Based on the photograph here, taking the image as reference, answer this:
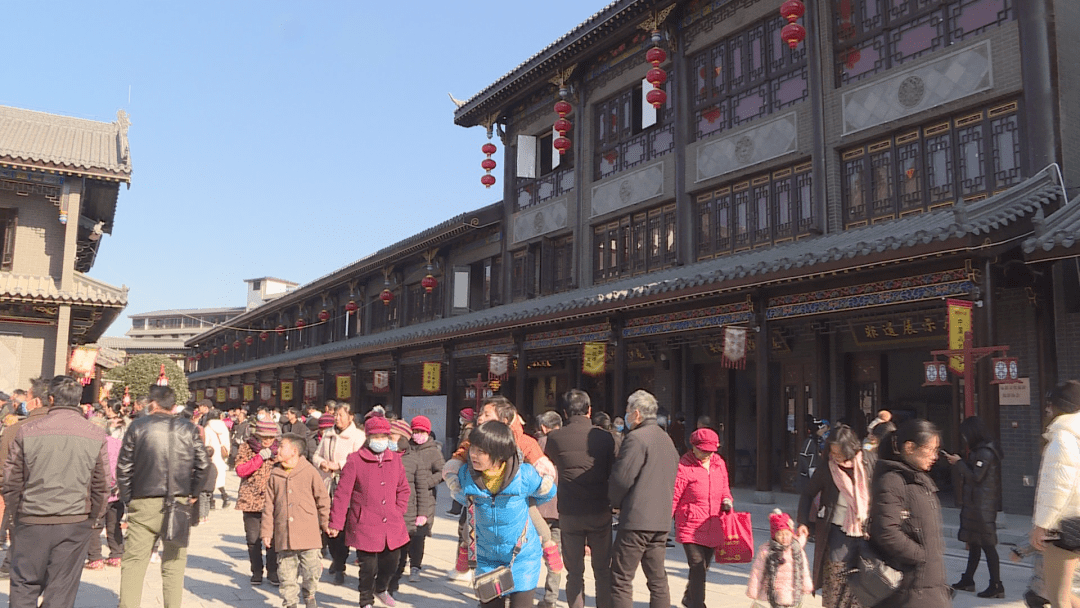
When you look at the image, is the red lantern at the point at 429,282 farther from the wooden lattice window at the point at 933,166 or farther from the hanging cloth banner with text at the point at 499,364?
the wooden lattice window at the point at 933,166

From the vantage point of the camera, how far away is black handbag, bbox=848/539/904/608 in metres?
3.89

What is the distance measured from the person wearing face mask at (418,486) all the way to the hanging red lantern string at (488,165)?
44.8ft

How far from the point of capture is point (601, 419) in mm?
9398

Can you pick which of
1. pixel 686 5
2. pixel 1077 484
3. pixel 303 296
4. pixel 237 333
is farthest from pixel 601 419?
pixel 237 333

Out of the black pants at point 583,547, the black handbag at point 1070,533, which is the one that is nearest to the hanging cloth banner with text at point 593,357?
the black pants at point 583,547

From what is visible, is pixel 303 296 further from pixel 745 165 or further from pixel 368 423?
pixel 368 423

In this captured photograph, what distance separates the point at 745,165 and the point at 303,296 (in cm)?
2431

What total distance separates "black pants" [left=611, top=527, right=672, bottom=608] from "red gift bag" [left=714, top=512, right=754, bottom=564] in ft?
2.17

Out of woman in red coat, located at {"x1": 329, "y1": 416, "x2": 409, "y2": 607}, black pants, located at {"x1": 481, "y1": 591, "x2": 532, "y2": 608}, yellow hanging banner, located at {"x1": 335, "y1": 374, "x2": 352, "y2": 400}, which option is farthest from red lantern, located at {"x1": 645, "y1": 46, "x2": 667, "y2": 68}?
yellow hanging banner, located at {"x1": 335, "y1": 374, "x2": 352, "y2": 400}

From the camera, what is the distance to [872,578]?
3.94 metres

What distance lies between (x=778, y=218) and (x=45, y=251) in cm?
1616

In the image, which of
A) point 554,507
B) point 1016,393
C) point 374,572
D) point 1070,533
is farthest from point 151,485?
point 1016,393

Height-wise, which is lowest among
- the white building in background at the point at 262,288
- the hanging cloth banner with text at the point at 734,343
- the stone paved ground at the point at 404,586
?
the stone paved ground at the point at 404,586

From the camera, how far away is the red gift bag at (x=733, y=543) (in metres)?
6.21
